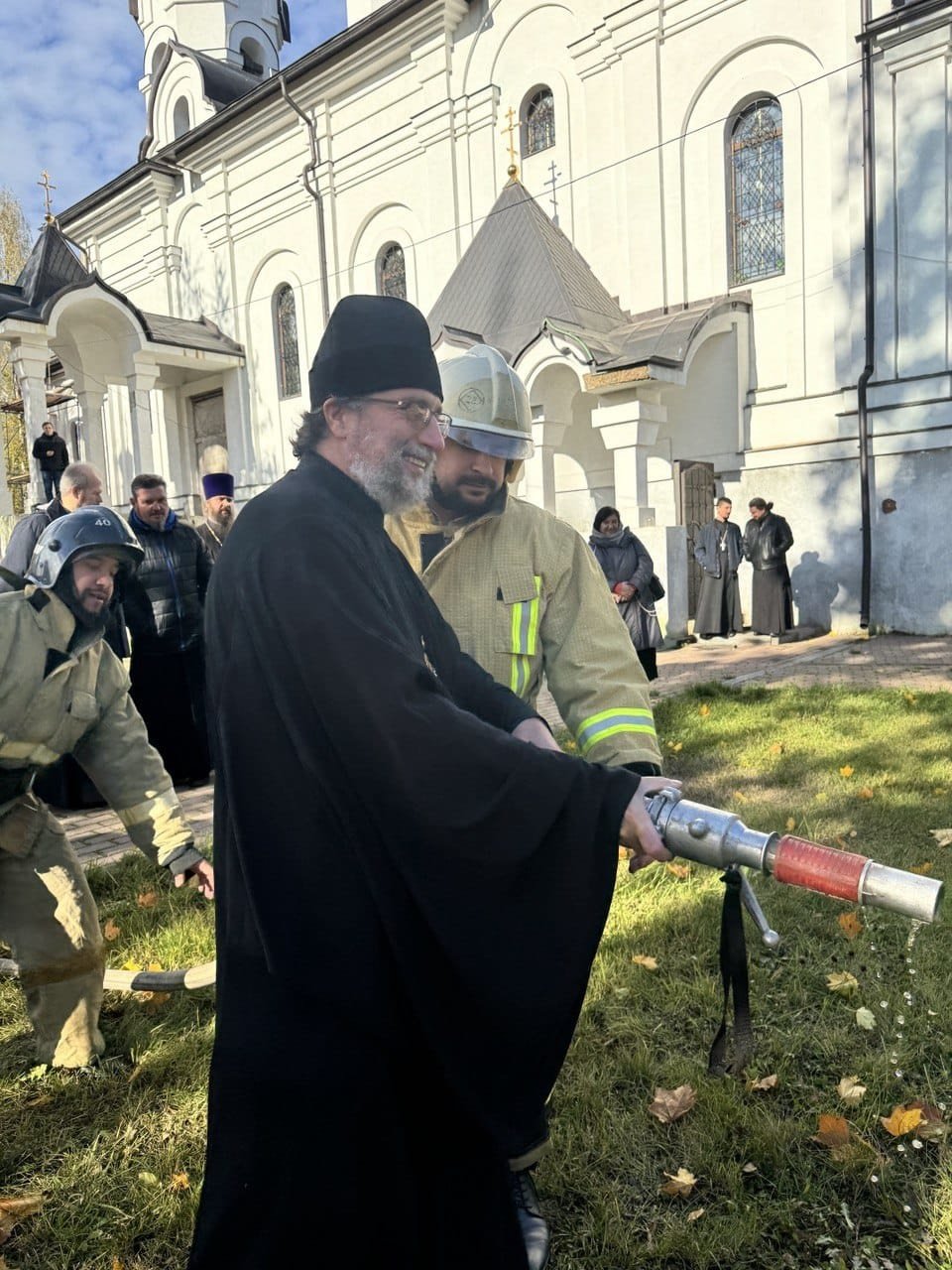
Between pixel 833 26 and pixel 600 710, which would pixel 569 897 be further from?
pixel 833 26

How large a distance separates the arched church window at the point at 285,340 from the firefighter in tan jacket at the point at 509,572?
19.8 m

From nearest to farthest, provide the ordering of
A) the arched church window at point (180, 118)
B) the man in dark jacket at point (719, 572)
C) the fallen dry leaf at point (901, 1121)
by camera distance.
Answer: the fallen dry leaf at point (901, 1121), the man in dark jacket at point (719, 572), the arched church window at point (180, 118)

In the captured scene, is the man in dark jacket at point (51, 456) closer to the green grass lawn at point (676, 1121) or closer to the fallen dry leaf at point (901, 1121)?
the green grass lawn at point (676, 1121)

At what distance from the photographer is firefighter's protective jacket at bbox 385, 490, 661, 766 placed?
94.0 inches

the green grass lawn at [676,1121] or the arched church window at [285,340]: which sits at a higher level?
the arched church window at [285,340]

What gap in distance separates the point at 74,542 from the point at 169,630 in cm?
342

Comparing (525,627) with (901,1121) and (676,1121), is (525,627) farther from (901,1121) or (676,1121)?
(901,1121)

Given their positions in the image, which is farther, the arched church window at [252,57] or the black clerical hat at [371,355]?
the arched church window at [252,57]

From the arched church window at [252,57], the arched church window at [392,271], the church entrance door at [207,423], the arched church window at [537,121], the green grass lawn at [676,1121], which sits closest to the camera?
the green grass lawn at [676,1121]

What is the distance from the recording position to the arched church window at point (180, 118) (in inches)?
931

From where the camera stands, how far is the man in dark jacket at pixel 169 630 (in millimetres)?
6152

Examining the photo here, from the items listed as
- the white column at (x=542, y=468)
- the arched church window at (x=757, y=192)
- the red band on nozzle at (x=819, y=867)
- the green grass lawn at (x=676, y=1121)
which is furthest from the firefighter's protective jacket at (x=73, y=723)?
the arched church window at (x=757, y=192)

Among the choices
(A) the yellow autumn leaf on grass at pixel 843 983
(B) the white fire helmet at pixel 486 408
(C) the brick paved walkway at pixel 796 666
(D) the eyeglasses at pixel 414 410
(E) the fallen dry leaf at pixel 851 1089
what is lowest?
(E) the fallen dry leaf at pixel 851 1089

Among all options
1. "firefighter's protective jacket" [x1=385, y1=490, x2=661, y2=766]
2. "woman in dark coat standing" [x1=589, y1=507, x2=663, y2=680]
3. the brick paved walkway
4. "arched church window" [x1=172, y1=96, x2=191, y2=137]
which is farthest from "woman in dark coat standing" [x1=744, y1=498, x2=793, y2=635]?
"arched church window" [x1=172, y1=96, x2=191, y2=137]
